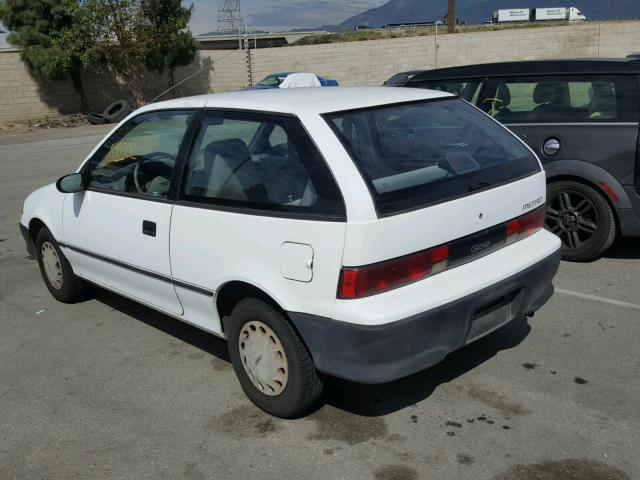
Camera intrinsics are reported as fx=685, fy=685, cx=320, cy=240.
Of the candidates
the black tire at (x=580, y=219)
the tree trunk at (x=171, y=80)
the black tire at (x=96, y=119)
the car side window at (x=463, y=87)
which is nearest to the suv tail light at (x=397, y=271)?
the black tire at (x=580, y=219)

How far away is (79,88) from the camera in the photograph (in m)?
29.9

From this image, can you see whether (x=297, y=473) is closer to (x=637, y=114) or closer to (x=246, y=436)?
(x=246, y=436)

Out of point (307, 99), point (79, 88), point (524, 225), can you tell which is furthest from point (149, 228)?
point (79, 88)

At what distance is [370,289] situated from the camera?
3.04 m

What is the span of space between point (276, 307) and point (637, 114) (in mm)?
3779

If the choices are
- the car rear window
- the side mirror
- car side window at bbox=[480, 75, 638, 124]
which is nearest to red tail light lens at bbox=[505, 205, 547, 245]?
the car rear window

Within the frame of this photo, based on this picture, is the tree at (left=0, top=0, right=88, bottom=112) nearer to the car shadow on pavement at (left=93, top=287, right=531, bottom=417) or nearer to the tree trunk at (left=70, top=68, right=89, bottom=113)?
the tree trunk at (left=70, top=68, right=89, bottom=113)

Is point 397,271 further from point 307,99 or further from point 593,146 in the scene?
point 593,146

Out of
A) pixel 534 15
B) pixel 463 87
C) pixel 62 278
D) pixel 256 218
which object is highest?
pixel 534 15

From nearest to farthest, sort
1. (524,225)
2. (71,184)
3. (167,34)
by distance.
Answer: (524,225) → (71,184) → (167,34)

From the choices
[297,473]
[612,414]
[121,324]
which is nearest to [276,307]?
[297,473]

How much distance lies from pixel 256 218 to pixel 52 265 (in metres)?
2.72

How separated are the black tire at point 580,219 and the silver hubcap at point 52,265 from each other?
13.5ft

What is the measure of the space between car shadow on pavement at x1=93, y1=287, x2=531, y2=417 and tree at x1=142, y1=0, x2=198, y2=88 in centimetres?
2611
